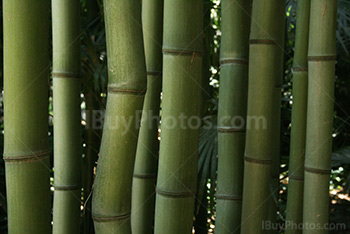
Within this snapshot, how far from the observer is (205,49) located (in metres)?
1.11

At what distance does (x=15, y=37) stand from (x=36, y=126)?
11 centimetres

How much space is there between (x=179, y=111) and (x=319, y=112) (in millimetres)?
298

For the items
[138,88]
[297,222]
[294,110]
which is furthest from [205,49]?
[138,88]

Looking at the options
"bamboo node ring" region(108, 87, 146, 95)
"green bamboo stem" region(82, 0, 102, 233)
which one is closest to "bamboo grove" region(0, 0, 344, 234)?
"bamboo node ring" region(108, 87, 146, 95)

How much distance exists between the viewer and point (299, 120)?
0.91 meters

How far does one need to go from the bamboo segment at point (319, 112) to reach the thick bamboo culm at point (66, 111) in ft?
1.38

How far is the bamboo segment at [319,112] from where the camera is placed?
0.80 meters

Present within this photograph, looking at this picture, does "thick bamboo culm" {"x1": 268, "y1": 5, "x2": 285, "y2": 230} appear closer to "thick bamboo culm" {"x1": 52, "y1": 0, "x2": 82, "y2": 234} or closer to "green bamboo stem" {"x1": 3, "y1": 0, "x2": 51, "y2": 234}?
"thick bamboo culm" {"x1": 52, "y1": 0, "x2": 82, "y2": 234}

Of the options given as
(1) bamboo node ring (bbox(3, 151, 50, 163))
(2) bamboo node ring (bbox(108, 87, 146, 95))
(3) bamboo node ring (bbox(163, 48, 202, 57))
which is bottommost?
(1) bamboo node ring (bbox(3, 151, 50, 163))

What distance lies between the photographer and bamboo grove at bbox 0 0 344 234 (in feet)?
1.86

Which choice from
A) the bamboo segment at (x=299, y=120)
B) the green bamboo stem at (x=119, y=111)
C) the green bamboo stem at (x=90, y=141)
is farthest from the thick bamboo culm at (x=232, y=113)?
the green bamboo stem at (x=90, y=141)

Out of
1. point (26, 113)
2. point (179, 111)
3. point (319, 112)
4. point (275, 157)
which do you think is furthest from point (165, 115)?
point (275, 157)

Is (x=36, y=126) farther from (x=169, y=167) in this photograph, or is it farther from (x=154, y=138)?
(x=154, y=138)

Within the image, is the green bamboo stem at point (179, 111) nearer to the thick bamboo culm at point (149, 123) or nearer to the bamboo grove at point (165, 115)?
the bamboo grove at point (165, 115)
